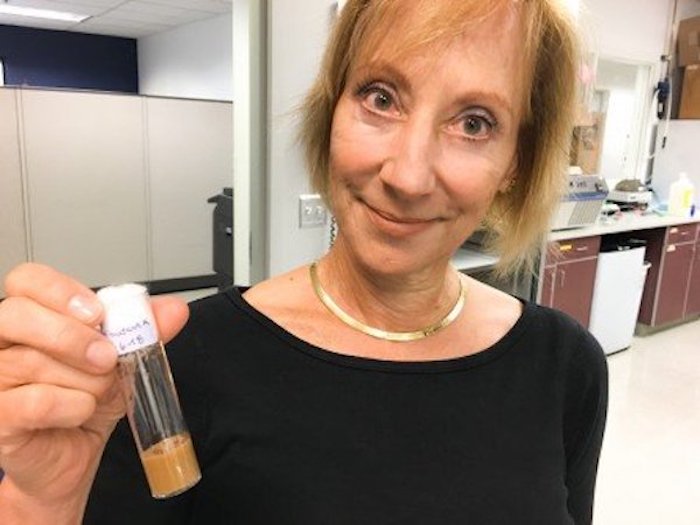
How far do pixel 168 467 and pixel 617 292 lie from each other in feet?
13.2

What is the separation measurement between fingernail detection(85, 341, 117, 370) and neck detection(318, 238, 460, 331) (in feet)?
1.45

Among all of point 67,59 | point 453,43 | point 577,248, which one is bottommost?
point 577,248

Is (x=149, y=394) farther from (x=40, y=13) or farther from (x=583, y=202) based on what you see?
(x=40, y=13)

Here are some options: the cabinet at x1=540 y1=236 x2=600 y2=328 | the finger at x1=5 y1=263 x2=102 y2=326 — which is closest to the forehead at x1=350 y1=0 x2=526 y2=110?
the finger at x1=5 y1=263 x2=102 y2=326

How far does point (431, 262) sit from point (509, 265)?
38cm

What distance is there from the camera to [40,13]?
27.1ft

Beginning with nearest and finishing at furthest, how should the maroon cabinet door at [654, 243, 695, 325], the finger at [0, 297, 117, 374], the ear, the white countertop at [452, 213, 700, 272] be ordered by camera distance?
the finger at [0, 297, 117, 374] < the ear < the white countertop at [452, 213, 700, 272] < the maroon cabinet door at [654, 243, 695, 325]

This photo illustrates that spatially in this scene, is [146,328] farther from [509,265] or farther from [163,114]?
[163,114]

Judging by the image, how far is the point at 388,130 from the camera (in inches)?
A: 31.1

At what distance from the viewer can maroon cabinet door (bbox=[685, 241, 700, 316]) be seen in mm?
4801

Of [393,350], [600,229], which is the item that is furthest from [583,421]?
[600,229]

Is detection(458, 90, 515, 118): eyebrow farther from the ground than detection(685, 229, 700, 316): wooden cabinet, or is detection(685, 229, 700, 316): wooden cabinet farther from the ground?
detection(458, 90, 515, 118): eyebrow

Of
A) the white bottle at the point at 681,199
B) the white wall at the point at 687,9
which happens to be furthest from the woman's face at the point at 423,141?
the white wall at the point at 687,9

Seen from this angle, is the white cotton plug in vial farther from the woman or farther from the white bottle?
the white bottle
